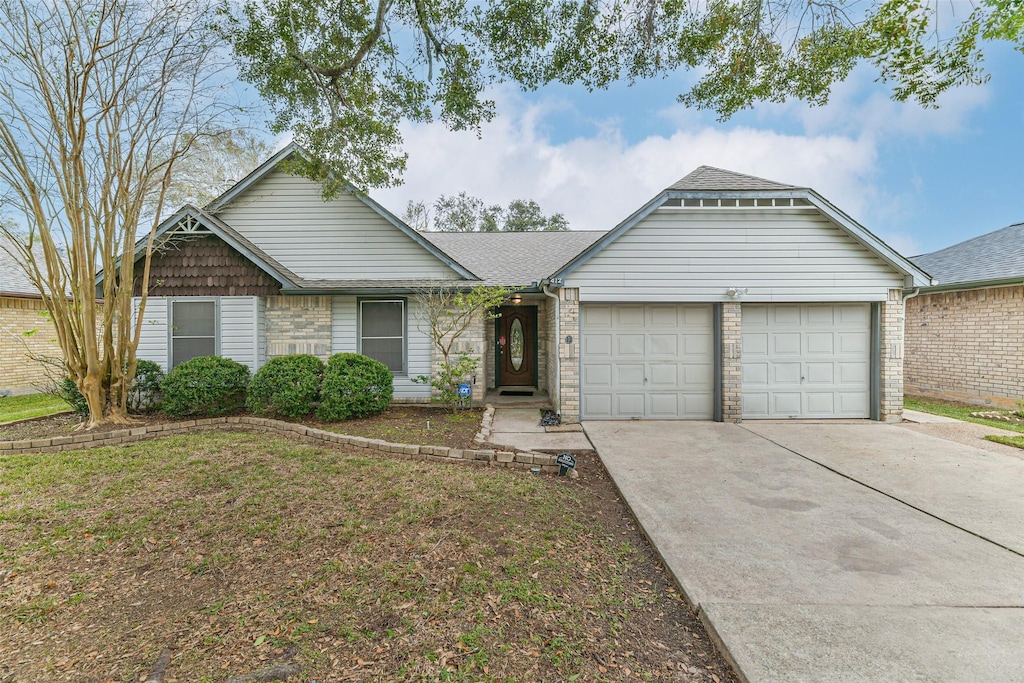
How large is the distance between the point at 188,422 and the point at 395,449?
14.0 feet

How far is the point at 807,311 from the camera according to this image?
879 cm

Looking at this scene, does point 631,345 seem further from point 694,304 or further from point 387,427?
point 387,427

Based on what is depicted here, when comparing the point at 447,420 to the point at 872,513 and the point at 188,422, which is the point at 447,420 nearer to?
the point at 188,422

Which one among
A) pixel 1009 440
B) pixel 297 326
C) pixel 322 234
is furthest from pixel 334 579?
pixel 1009 440

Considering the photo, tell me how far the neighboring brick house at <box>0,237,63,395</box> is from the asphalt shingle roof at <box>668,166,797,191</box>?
1683 cm

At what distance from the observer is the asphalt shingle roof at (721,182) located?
8328 millimetres

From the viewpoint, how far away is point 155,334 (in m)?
9.25

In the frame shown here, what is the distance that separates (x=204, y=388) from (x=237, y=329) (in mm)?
1735

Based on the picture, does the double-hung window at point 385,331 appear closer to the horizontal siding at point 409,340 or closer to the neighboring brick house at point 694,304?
the horizontal siding at point 409,340

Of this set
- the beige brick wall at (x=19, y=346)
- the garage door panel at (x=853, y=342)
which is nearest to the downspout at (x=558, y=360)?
the garage door panel at (x=853, y=342)

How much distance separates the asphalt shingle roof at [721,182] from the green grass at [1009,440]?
5409 mm

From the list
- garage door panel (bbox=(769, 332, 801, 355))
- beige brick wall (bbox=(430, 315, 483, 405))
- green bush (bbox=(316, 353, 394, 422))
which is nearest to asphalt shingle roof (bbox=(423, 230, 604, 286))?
beige brick wall (bbox=(430, 315, 483, 405))

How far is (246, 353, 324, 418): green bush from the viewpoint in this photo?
7.89m

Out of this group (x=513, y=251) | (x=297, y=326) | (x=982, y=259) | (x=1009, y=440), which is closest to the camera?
(x=1009, y=440)
